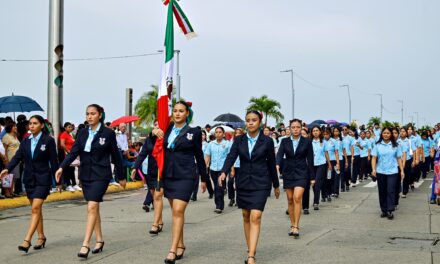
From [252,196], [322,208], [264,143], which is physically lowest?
[322,208]

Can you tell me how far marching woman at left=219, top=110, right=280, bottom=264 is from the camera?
7.22m

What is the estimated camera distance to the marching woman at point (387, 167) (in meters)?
11.5

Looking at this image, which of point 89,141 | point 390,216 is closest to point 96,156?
point 89,141

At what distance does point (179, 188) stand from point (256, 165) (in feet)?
3.22

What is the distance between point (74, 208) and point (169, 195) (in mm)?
6338

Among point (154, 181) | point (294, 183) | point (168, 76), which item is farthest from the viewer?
point (154, 181)

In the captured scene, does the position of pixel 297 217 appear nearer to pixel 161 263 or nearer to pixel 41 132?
pixel 161 263

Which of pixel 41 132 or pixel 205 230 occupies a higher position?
pixel 41 132

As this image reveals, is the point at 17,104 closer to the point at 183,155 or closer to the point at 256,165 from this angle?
the point at 183,155

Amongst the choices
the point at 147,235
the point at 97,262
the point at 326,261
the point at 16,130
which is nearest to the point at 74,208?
the point at 16,130

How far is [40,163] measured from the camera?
7988 millimetres

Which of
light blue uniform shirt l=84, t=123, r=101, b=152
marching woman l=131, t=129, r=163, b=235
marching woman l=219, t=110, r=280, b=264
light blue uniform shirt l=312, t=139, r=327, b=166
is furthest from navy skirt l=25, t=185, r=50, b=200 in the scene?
light blue uniform shirt l=312, t=139, r=327, b=166

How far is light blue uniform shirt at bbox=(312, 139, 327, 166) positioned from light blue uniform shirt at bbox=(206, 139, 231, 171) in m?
1.94

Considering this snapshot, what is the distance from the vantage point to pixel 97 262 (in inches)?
280
